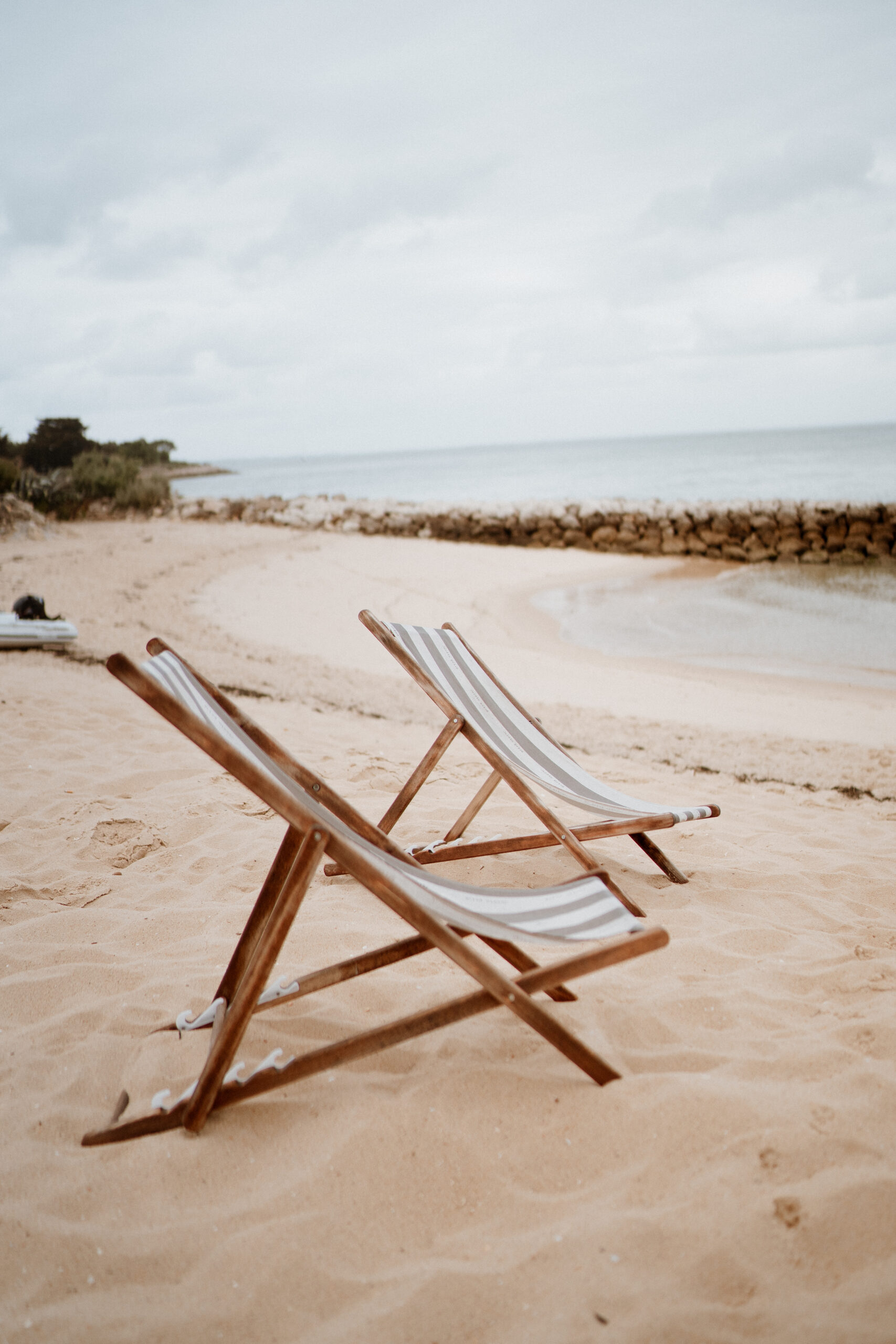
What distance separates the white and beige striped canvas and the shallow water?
521 cm

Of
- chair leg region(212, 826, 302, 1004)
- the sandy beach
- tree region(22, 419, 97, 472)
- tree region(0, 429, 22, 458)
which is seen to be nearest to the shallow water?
the sandy beach

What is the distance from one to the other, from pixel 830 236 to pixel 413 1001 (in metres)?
60.9

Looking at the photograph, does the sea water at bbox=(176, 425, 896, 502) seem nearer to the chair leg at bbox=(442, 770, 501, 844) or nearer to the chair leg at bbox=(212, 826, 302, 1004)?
the chair leg at bbox=(442, 770, 501, 844)

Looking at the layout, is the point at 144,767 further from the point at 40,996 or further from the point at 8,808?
the point at 40,996

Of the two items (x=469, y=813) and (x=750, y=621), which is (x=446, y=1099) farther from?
(x=750, y=621)

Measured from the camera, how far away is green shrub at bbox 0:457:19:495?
1598 cm

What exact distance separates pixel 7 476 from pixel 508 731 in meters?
16.9

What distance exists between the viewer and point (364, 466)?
262ft

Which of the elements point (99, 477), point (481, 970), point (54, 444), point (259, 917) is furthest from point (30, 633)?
point (54, 444)

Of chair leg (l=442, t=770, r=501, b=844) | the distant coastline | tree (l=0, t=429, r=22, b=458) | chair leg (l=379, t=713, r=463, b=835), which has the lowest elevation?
chair leg (l=442, t=770, r=501, b=844)

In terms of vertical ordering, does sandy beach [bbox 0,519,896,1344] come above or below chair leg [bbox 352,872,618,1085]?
below

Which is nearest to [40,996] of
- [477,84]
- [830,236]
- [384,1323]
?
[384,1323]

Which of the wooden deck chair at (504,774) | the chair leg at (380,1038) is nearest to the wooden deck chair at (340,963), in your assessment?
the chair leg at (380,1038)

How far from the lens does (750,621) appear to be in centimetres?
1066
